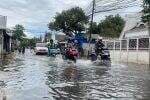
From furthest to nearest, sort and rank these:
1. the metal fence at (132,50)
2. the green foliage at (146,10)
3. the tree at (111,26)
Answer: the tree at (111,26)
the metal fence at (132,50)
the green foliage at (146,10)

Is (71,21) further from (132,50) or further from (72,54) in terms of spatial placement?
(72,54)

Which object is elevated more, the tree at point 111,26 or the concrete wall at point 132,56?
the tree at point 111,26

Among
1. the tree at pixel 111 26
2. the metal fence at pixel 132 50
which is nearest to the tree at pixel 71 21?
the tree at pixel 111 26

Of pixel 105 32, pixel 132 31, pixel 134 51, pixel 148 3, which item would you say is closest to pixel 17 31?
pixel 105 32

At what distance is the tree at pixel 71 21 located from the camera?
8806 centimetres

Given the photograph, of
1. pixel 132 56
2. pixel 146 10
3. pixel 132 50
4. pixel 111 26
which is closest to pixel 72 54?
pixel 132 56

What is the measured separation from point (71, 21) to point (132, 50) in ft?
172

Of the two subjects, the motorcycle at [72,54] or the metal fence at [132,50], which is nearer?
the motorcycle at [72,54]

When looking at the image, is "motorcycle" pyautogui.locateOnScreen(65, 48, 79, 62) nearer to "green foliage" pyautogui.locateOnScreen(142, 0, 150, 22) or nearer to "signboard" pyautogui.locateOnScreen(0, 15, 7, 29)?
"green foliage" pyautogui.locateOnScreen(142, 0, 150, 22)

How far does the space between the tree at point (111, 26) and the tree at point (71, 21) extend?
3.99m

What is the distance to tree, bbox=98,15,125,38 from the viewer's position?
81.1m

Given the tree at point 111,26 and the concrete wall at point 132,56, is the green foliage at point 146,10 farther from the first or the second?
the tree at point 111,26

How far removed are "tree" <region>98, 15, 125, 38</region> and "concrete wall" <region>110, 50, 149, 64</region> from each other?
116ft

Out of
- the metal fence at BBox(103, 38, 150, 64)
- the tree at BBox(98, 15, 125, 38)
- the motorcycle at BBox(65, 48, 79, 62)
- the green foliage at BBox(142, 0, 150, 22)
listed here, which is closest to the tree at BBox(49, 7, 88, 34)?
the tree at BBox(98, 15, 125, 38)
